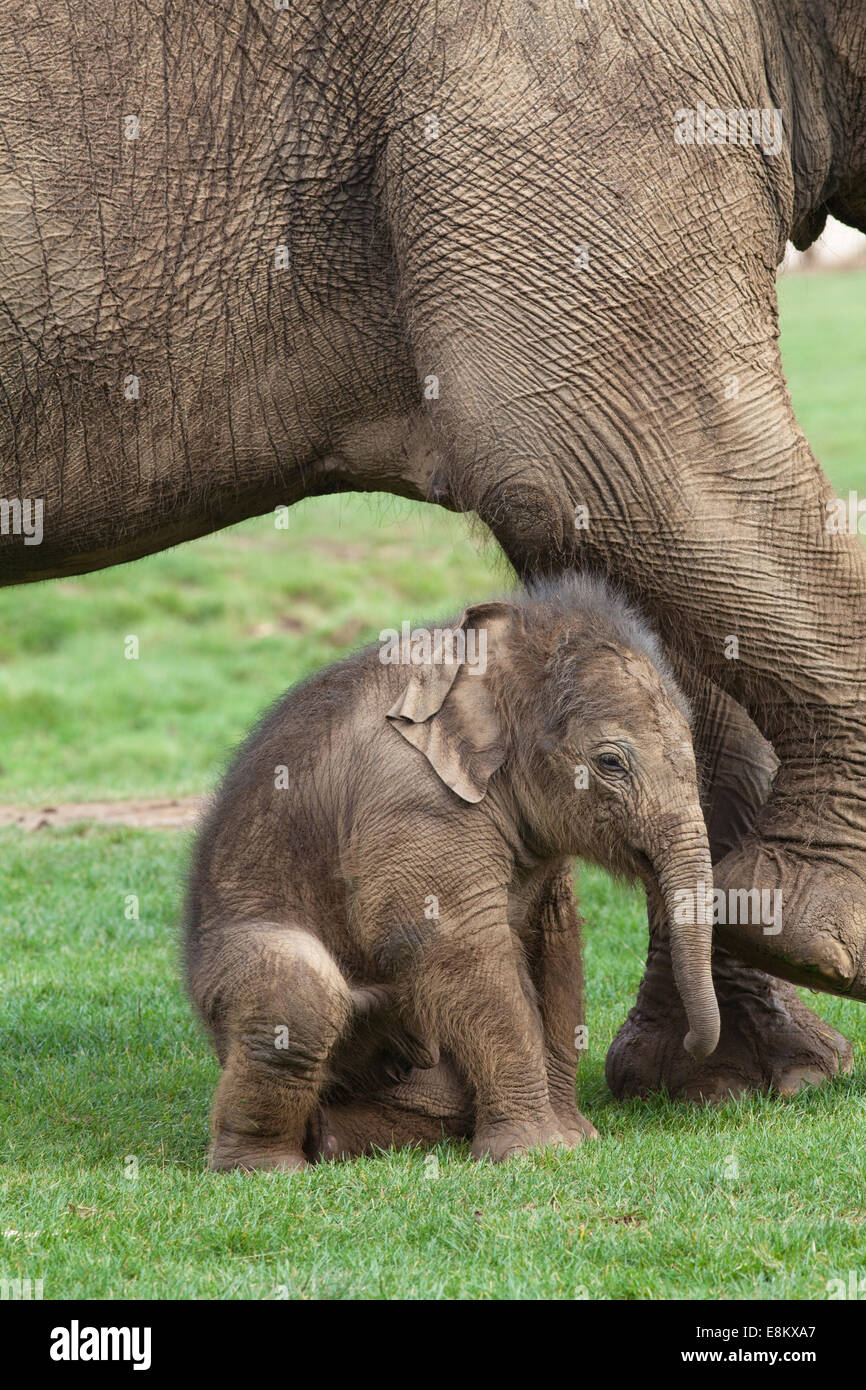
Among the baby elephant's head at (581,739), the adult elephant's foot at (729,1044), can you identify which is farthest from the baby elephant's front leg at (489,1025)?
the adult elephant's foot at (729,1044)

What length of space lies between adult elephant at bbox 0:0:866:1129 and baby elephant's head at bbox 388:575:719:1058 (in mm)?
211

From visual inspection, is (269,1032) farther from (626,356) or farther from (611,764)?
(626,356)

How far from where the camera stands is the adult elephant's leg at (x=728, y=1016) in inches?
239

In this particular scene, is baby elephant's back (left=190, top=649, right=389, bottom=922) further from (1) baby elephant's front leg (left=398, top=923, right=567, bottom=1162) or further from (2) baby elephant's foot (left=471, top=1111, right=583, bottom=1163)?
(2) baby elephant's foot (left=471, top=1111, right=583, bottom=1163)

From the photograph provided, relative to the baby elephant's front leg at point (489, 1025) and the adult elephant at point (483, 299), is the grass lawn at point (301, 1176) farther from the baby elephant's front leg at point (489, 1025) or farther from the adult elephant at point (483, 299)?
the adult elephant at point (483, 299)

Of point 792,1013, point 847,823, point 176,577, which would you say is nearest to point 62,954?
point 792,1013

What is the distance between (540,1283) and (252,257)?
2.89 meters

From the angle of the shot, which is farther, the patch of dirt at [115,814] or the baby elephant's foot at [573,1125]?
the patch of dirt at [115,814]

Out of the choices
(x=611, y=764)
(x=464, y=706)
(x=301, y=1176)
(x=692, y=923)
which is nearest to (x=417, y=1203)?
(x=301, y=1176)

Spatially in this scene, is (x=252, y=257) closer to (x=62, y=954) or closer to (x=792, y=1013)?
(x=792, y=1013)

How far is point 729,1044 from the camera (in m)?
6.21

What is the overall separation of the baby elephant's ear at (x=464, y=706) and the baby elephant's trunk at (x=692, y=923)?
0.55 meters

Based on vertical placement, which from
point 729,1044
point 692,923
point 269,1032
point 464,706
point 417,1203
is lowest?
point 417,1203

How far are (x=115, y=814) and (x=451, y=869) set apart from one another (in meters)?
5.74
